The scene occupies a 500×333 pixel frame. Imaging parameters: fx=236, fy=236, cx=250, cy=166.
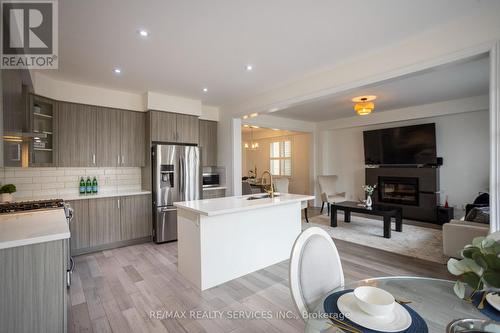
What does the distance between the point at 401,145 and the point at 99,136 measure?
22.0 ft

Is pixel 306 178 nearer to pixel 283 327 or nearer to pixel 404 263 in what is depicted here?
pixel 404 263

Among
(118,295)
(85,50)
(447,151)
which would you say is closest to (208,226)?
(118,295)

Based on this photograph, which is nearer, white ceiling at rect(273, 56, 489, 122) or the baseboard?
white ceiling at rect(273, 56, 489, 122)

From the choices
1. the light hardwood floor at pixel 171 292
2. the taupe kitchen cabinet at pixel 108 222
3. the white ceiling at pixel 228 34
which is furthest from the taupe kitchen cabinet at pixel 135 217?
the white ceiling at pixel 228 34

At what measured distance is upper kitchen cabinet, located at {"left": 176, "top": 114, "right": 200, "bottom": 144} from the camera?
4.68 m

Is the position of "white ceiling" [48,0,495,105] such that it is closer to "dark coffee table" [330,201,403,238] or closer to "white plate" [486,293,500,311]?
"white plate" [486,293,500,311]

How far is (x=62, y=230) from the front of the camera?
68.8 inches

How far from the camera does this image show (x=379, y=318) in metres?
0.99

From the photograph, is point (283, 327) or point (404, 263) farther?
point (404, 263)

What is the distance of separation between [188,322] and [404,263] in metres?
2.93

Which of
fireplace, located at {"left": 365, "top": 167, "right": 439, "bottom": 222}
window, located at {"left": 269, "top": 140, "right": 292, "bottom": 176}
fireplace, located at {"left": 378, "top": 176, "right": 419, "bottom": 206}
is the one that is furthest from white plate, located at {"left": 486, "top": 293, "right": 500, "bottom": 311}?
window, located at {"left": 269, "top": 140, "right": 292, "bottom": 176}

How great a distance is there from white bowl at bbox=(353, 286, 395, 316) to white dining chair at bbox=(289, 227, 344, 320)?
0.25m

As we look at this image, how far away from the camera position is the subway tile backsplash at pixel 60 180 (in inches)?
139

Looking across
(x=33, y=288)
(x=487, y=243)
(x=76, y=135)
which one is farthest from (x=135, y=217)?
(x=487, y=243)
